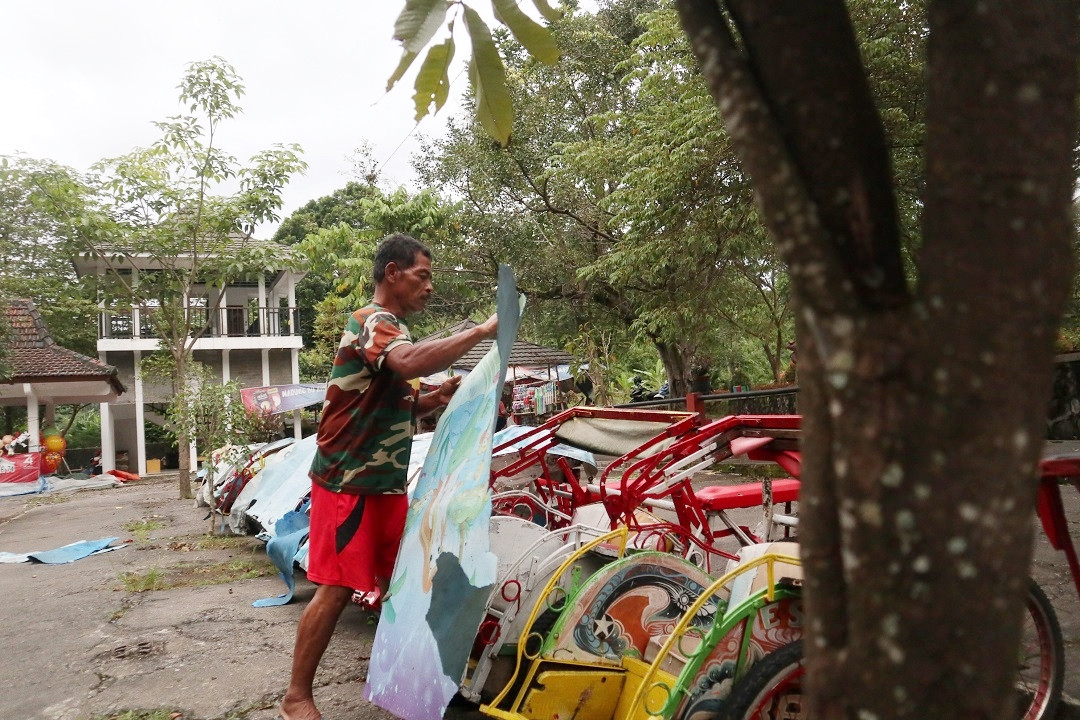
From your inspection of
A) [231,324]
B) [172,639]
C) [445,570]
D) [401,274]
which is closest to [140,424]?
[231,324]

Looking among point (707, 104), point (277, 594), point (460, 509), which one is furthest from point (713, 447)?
point (707, 104)

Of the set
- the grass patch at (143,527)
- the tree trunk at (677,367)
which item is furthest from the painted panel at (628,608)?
the tree trunk at (677,367)

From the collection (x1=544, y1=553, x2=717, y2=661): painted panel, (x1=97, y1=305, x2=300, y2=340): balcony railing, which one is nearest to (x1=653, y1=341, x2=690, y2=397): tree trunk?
(x1=97, y1=305, x2=300, y2=340): balcony railing

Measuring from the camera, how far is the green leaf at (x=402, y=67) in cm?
165

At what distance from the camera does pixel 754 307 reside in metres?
18.8

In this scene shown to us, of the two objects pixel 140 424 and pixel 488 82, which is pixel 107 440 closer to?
pixel 140 424

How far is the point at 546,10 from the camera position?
1990 mm

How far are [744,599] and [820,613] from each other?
1.54 meters

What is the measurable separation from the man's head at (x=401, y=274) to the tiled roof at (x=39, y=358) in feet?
71.2

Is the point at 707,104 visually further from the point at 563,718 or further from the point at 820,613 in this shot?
the point at 820,613

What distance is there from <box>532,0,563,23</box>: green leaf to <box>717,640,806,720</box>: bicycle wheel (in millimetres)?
1746

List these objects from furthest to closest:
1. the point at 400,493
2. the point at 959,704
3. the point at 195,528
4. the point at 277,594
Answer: the point at 195,528 → the point at 277,594 → the point at 400,493 → the point at 959,704

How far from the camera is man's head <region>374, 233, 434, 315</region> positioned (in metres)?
3.36

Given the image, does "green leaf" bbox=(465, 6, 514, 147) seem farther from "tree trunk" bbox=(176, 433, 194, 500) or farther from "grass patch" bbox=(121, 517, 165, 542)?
"tree trunk" bbox=(176, 433, 194, 500)
